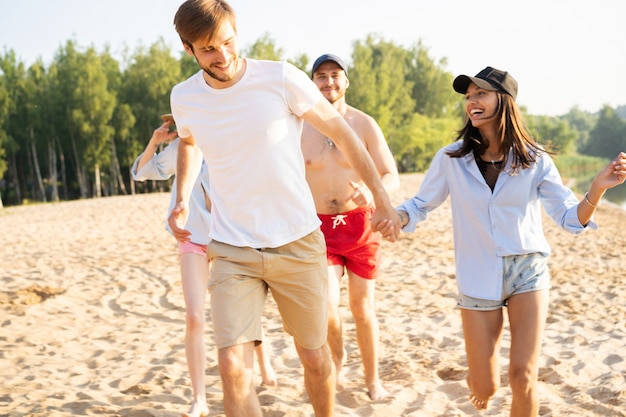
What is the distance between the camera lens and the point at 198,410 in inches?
167

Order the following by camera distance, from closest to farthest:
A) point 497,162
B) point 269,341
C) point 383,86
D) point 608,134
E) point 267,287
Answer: point 267,287
point 497,162
point 269,341
point 383,86
point 608,134

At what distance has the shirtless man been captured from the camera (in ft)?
15.0

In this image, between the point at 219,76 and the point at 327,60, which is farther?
the point at 327,60

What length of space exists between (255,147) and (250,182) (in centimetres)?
17

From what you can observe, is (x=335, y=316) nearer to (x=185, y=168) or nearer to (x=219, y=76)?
(x=185, y=168)

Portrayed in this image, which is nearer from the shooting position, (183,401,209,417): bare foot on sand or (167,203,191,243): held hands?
(167,203,191,243): held hands

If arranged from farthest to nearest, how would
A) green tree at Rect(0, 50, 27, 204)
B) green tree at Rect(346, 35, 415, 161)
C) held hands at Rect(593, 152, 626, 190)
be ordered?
1. green tree at Rect(346, 35, 415, 161)
2. green tree at Rect(0, 50, 27, 204)
3. held hands at Rect(593, 152, 626, 190)

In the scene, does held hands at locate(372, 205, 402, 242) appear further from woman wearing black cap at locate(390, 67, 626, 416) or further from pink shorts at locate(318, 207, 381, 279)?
pink shorts at locate(318, 207, 381, 279)

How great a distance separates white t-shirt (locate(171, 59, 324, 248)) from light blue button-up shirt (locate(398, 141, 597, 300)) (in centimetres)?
95

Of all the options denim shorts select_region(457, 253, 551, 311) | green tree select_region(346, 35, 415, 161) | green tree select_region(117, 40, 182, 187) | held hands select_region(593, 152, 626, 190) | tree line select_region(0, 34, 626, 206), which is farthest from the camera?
green tree select_region(346, 35, 415, 161)

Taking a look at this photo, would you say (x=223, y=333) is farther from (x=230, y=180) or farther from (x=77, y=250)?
(x=77, y=250)

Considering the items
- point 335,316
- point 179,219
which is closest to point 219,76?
point 179,219

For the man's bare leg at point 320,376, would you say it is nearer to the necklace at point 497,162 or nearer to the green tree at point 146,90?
the necklace at point 497,162

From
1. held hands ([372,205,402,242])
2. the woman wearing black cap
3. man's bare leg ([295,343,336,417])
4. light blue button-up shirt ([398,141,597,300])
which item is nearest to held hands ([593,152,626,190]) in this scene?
the woman wearing black cap
